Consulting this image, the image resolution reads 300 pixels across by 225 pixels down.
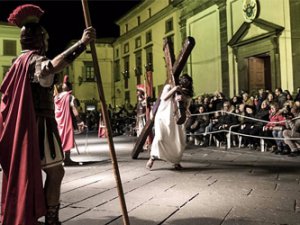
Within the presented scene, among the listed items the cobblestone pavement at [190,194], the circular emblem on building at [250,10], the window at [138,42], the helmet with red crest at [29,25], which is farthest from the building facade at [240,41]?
the helmet with red crest at [29,25]

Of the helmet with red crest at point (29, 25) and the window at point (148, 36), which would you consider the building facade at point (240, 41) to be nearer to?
the window at point (148, 36)

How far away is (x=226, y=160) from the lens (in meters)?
8.06

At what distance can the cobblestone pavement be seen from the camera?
3693 millimetres

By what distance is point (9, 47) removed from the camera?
151ft

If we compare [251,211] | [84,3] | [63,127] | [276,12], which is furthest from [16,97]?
[276,12]

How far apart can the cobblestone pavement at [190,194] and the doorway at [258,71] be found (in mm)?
9222

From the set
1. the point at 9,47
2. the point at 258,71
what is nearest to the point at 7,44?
the point at 9,47

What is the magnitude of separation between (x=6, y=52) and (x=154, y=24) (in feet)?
78.7

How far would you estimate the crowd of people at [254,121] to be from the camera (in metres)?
8.77

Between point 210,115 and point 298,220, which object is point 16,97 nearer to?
point 298,220

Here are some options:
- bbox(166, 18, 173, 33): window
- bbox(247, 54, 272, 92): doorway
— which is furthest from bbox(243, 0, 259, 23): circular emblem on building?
bbox(166, 18, 173, 33): window

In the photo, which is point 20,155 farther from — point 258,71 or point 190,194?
point 258,71

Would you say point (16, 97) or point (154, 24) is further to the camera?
point (154, 24)

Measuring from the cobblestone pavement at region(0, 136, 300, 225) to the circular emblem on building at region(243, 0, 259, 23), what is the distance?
9.16m
